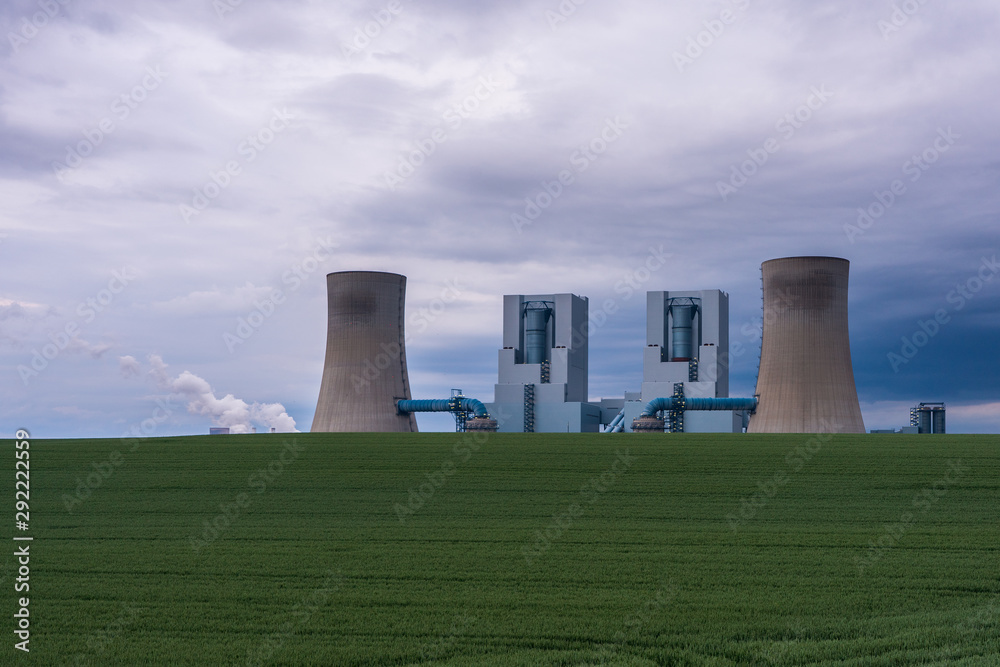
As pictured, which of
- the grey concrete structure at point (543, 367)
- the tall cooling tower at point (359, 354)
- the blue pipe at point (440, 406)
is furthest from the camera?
the grey concrete structure at point (543, 367)

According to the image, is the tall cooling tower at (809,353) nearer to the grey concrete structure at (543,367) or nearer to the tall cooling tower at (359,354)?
the grey concrete structure at (543,367)

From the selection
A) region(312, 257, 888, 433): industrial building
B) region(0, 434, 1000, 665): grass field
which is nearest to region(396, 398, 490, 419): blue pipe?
region(312, 257, 888, 433): industrial building

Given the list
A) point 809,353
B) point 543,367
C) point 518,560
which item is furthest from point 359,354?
point 518,560

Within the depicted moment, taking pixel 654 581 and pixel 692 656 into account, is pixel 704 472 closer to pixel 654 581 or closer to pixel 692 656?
pixel 654 581

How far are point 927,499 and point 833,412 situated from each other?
16.6 meters

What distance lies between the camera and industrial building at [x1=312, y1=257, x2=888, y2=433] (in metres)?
28.9

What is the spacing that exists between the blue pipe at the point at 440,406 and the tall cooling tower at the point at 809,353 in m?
15.2

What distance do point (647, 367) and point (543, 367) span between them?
5.38 m

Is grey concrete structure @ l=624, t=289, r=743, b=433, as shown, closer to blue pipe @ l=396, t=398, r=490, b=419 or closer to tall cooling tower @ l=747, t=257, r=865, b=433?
blue pipe @ l=396, t=398, r=490, b=419

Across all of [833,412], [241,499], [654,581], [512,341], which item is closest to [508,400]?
[512,341]

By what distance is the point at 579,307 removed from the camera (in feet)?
140

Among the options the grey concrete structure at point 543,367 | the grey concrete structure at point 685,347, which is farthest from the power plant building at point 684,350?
the grey concrete structure at point 543,367

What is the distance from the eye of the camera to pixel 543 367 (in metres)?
42.0

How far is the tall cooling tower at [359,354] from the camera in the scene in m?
34.3
